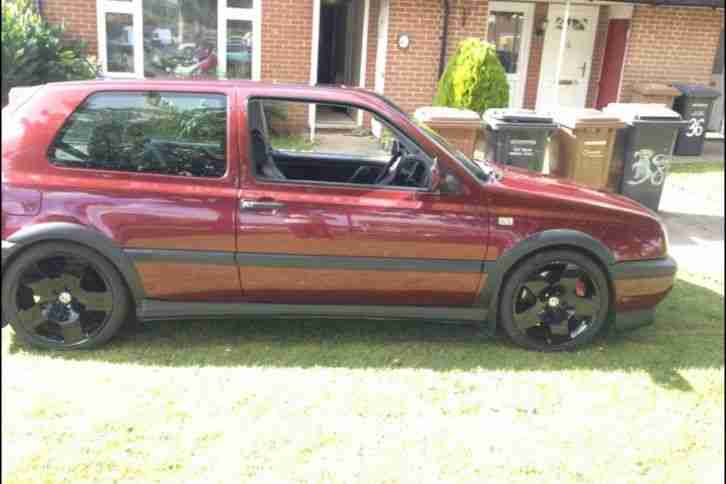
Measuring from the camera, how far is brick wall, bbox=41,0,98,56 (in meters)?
10.6

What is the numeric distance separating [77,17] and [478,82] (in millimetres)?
6418

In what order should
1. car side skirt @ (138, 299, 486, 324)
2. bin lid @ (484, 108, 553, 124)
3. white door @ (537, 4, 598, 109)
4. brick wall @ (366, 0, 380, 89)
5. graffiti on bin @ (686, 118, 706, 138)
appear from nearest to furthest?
1. car side skirt @ (138, 299, 486, 324)
2. bin lid @ (484, 108, 553, 124)
3. graffiti on bin @ (686, 118, 706, 138)
4. brick wall @ (366, 0, 380, 89)
5. white door @ (537, 4, 598, 109)

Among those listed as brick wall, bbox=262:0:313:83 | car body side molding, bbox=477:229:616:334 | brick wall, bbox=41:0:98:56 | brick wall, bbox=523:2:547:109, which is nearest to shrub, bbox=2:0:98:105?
brick wall, bbox=41:0:98:56

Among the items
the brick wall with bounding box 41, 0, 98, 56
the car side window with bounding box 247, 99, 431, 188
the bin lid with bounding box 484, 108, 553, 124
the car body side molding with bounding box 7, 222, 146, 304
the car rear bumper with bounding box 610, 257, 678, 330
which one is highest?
the brick wall with bounding box 41, 0, 98, 56

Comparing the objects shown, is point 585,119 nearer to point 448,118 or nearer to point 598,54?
point 448,118

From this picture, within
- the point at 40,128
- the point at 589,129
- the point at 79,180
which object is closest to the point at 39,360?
the point at 79,180

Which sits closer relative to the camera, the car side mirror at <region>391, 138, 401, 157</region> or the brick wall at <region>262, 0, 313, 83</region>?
the car side mirror at <region>391, 138, 401, 157</region>

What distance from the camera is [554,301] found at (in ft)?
14.5

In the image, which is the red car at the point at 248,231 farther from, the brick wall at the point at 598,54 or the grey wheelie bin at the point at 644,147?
the brick wall at the point at 598,54

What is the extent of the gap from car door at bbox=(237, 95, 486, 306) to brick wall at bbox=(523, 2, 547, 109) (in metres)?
10.2

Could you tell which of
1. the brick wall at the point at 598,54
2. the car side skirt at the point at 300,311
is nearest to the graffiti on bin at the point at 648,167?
the car side skirt at the point at 300,311

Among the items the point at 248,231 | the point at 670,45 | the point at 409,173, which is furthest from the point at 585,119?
the point at 670,45

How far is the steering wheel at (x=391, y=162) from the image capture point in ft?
16.0

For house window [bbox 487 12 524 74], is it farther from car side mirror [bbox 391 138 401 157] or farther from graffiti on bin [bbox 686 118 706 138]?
car side mirror [bbox 391 138 401 157]
